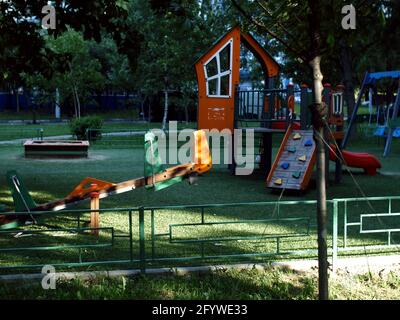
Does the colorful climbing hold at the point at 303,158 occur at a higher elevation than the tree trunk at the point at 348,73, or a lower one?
lower

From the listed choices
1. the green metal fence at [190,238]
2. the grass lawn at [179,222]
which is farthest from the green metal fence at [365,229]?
the grass lawn at [179,222]

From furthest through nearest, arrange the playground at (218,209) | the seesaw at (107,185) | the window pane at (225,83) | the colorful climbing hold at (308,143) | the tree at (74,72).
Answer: the tree at (74,72) → the window pane at (225,83) → the colorful climbing hold at (308,143) → the seesaw at (107,185) → the playground at (218,209)

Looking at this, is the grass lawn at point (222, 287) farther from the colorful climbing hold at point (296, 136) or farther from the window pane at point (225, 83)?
the window pane at point (225, 83)

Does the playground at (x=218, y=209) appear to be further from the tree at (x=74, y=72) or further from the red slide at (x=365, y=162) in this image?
the tree at (x=74, y=72)

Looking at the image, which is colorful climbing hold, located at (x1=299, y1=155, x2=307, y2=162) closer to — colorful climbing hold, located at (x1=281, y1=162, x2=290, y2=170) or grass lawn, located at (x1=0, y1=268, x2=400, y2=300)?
colorful climbing hold, located at (x1=281, y1=162, x2=290, y2=170)

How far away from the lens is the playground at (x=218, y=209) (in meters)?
4.90

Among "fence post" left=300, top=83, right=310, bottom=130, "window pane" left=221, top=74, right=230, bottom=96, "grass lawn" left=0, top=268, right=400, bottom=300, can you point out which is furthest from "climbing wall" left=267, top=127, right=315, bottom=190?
"grass lawn" left=0, top=268, right=400, bottom=300

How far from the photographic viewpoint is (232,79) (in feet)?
46.4

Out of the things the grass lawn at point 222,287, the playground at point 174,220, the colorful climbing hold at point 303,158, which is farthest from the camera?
the colorful climbing hold at point 303,158

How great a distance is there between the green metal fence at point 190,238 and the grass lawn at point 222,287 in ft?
0.83

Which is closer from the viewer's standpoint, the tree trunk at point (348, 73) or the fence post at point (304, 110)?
the fence post at point (304, 110)

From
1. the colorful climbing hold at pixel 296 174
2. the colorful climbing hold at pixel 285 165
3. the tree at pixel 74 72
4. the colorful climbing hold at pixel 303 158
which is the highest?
the tree at pixel 74 72
